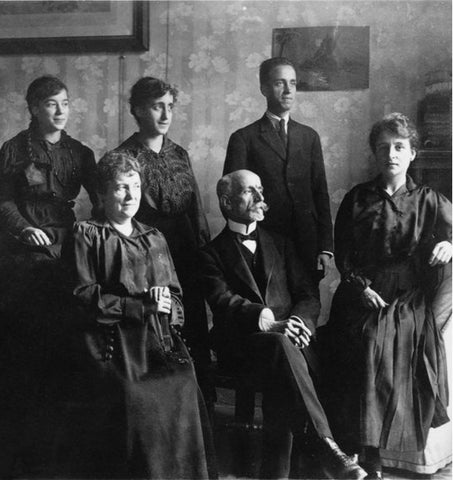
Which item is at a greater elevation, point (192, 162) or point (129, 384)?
point (192, 162)

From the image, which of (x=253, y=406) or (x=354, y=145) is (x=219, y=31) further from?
(x=253, y=406)

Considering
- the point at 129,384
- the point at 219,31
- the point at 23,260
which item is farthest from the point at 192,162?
the point at 129,384

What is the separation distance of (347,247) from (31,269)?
1.10m

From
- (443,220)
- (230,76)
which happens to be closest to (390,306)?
(443,220)

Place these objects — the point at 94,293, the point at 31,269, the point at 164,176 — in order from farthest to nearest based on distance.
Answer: the point at 164,176 < the point at 31,269 < the point at 94,293

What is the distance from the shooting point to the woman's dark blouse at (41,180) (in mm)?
2262

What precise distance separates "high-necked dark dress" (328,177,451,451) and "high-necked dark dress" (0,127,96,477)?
37.1 inches

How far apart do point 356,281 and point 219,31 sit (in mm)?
1000

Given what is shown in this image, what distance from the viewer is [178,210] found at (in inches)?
90.9

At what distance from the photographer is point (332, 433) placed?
2.03m

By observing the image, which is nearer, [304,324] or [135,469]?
[135,469]

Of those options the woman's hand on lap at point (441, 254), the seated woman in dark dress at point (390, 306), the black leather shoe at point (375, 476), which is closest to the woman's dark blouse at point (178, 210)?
the seated woman in dark dress at point (390, 306)

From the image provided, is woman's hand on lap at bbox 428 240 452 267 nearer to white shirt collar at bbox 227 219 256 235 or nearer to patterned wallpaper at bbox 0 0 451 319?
patterned wallpaper at bbox 0 0 451 319

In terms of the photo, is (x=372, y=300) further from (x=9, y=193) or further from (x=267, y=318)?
(x=9, y=193)
